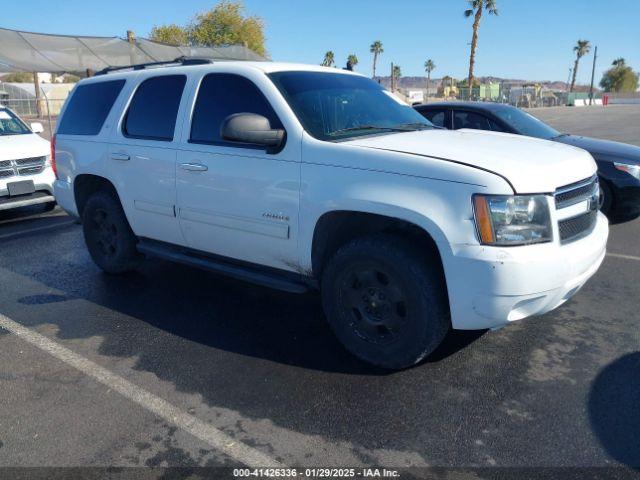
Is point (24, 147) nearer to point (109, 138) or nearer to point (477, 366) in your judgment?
point (109, 138)

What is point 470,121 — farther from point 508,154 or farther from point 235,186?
point 235,186

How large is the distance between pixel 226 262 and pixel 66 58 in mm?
14840

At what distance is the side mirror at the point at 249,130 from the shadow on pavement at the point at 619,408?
253 centimetres

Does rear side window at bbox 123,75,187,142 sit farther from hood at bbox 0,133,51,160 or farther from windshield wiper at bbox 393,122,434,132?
hood at bbox 0,133,51,160

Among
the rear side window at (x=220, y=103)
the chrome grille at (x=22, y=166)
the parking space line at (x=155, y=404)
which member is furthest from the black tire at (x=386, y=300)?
the chrome grille at (x=22, y=166)

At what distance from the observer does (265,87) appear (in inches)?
151

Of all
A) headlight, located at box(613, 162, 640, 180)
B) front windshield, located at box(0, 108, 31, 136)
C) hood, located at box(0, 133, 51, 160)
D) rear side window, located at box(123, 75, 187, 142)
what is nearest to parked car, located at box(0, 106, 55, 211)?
hood, located at box(0, 133, 51, 160)

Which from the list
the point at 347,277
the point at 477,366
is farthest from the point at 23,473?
the point at 477,366

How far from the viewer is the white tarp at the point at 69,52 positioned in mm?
14875

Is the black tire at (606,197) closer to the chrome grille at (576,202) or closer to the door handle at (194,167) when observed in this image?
the chrome grille at (576,202)

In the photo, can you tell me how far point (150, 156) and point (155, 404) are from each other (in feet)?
7.13

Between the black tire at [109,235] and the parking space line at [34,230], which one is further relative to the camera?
the parking space line at [34,230]

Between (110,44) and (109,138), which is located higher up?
(110,44)

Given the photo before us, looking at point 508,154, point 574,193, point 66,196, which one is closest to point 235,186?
point 508,154
